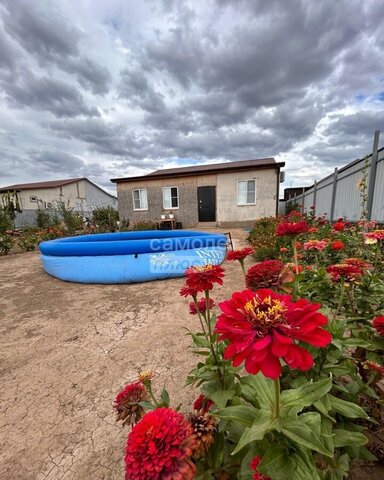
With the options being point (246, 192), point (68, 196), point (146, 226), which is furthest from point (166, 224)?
point (68, 196)

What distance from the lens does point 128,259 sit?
4500 mm

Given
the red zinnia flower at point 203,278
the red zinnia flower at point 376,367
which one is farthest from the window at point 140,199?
the red zinnia flower at point 376,367

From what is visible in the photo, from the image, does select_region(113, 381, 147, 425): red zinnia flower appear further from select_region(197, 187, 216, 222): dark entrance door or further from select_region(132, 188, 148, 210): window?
select_region(132, 188, 148, 210): window

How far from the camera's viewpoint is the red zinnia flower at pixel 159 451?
503 millimetres

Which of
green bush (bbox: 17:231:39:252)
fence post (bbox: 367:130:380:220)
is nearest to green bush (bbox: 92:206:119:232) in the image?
green bush (bbox: 17:231:39:252)

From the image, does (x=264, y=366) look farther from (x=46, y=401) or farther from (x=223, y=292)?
(x=223, y=292)

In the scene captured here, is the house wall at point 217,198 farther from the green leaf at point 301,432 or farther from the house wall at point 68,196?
the green leaf at point 301,432

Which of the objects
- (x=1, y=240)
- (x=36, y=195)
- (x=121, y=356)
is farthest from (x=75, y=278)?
(x=36, y=195)

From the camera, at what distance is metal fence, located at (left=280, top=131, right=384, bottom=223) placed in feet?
15.2

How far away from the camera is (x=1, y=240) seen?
26.2 feet

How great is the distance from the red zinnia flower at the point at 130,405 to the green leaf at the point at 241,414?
35 cm

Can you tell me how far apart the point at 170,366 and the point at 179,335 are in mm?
485

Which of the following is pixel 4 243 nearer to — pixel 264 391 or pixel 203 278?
pixel 203 278

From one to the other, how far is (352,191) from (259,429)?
7.39 meters
